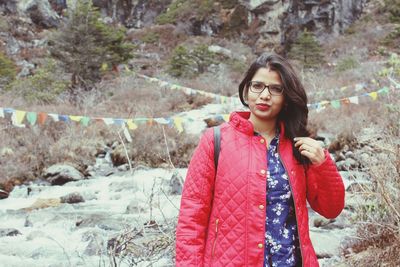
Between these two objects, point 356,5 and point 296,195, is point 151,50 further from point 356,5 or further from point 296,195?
point 296,195

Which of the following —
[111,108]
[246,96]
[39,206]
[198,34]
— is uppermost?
[198,34]

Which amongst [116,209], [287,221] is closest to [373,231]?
[287,221]

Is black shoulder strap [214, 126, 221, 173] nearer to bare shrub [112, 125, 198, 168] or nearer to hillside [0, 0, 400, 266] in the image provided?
hillside [0, 0, 400, 266]

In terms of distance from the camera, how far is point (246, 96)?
2027 millimetres

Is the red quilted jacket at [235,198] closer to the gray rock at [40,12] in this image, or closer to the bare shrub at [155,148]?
the bare shrub at [155,148]

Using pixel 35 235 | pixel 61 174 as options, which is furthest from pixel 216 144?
pixel 61 174

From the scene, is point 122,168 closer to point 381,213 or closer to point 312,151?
point 381,213

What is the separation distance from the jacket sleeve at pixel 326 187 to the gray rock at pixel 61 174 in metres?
7.04

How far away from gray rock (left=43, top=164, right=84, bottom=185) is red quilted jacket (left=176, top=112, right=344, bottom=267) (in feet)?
22.9

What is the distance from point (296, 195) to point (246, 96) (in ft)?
1.49

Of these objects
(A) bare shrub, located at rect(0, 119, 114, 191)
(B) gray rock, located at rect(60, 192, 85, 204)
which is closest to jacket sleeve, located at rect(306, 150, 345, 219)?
(B) gray rock, located at rect(60, 192, 85, 204)

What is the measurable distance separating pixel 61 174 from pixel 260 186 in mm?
7162

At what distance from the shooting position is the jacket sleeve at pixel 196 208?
179 centimetres

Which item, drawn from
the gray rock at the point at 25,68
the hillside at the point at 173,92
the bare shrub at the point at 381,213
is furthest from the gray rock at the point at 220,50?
the bare shrub at the point at 381,213
